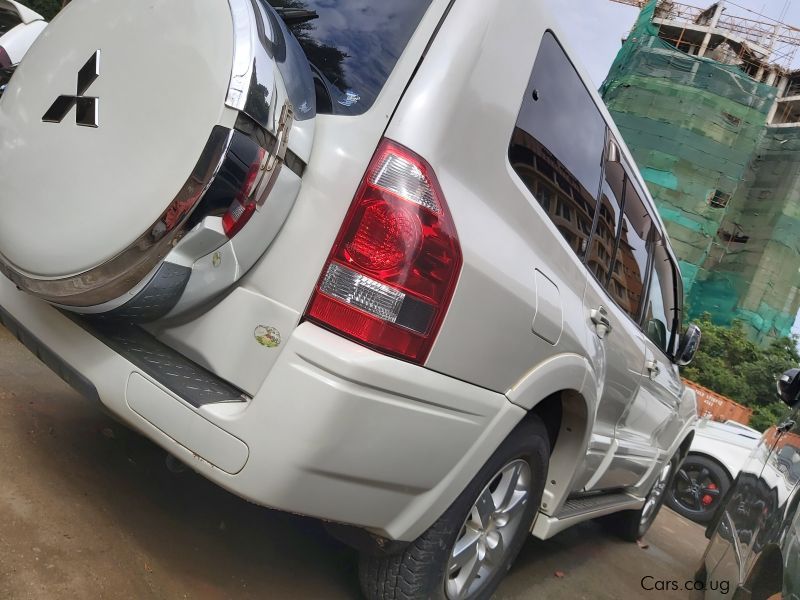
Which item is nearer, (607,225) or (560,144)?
(560,144)

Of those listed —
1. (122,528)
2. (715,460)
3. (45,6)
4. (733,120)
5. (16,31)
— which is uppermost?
(733,120)

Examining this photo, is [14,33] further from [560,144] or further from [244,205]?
[560,144]

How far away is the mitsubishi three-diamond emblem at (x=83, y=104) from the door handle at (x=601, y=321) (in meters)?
1.71

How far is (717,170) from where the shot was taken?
26.8 metres

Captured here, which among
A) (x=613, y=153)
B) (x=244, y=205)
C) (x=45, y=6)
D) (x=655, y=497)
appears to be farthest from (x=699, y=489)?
(x=45, y=6)

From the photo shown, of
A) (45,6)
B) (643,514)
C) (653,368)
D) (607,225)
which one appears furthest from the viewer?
(45,6)

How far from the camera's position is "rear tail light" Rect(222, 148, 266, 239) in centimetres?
147

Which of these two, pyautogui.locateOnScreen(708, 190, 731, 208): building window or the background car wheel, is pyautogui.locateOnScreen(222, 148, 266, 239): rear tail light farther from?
pyautogui.locateOnScreen(708, 190, 731, 208): building window

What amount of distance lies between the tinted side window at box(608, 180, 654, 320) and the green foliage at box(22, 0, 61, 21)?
1223 centimetres

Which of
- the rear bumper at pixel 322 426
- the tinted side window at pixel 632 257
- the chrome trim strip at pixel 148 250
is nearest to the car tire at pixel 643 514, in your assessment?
the tinted side window at pixel 632 257

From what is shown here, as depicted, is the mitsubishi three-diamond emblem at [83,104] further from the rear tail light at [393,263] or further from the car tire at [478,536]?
the car tire at [478,536]

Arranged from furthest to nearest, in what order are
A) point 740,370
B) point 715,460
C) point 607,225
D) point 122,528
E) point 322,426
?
1. point 740,370
2. point 715,460
3. point 607,225
4. point 122,528
5. point 322,426

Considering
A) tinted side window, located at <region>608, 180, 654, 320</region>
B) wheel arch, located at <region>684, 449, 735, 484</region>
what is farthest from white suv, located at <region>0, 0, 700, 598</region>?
wheel arch, located at <region>684, 449, 735, 484</region>

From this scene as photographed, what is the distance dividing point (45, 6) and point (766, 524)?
14.7 m
